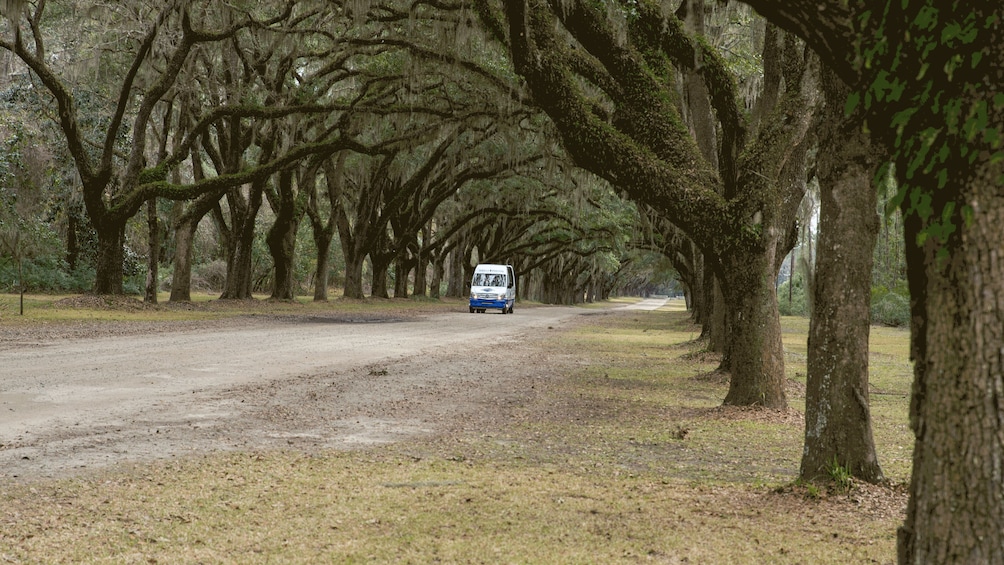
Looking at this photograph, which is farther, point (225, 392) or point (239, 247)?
point (239, 247)

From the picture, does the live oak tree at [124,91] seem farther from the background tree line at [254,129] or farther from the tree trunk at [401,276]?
the tree trunk at [401,276]

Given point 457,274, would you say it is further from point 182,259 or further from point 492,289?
point 182,259

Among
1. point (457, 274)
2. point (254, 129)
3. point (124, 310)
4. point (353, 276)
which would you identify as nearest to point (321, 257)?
point (353, 276)

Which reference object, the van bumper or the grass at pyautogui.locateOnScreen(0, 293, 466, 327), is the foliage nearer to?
the grass at pyautogui.locateOnScreen(0, 293, 466, 327)

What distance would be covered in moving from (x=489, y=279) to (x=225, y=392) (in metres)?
30.3

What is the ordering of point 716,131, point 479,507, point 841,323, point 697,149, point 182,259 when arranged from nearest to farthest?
point 479,507
point 841,323
point 697,149
point 716,131
point 182,259

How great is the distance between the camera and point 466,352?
16422mm

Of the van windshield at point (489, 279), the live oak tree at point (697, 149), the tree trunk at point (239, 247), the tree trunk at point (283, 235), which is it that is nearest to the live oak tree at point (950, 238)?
the live oak tree at point (697, 149)

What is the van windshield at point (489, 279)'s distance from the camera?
39.4 meters

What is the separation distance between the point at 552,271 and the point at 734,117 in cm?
5901

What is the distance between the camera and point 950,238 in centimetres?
303

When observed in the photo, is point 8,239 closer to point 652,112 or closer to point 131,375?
point 131,375

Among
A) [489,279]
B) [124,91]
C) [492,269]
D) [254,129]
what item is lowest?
[489,279]

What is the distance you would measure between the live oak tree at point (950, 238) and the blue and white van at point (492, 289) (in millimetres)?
35595
